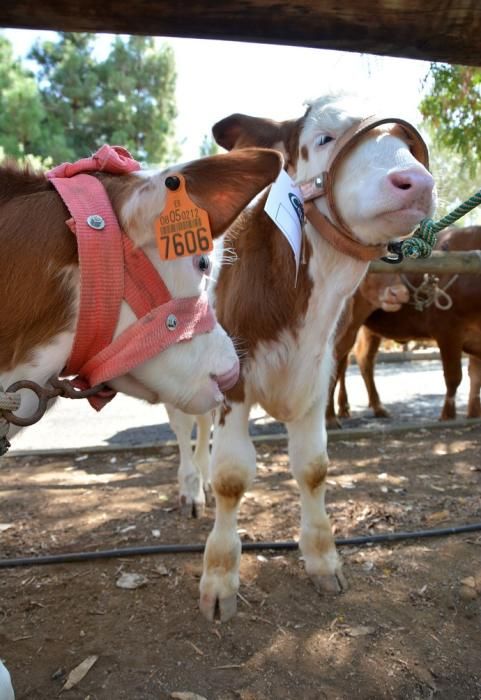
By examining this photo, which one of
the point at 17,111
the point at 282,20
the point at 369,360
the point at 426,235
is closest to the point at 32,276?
the point at 282,20

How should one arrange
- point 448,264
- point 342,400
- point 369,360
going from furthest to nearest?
1. point 369,360
2. point 342,400
3. point 448,264

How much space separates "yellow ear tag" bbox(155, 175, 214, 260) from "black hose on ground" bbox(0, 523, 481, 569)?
1982mm

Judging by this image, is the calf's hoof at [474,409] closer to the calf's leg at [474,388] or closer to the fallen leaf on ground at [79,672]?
the calf's leg at [474,388]

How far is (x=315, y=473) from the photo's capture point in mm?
2684

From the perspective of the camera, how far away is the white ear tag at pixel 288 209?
211 cm

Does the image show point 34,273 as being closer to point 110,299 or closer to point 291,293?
point 110,299

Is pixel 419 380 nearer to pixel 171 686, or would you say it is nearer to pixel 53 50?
pixel 171 686

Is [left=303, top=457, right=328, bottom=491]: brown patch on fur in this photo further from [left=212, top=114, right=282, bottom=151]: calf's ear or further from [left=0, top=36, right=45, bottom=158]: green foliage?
[left=0, top=36, right=45, bottom=158]: green foliage

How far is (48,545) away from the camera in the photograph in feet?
10.4

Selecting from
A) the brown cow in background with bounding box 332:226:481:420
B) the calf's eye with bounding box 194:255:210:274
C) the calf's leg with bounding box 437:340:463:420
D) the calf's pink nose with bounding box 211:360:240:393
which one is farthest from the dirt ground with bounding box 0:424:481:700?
the brown cow in background with bounding box 332:226:481:420

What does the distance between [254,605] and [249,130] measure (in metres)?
1.98

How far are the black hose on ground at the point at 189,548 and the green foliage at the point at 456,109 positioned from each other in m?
5.62

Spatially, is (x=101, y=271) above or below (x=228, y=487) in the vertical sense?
above

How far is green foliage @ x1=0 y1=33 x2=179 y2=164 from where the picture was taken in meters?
18.1
